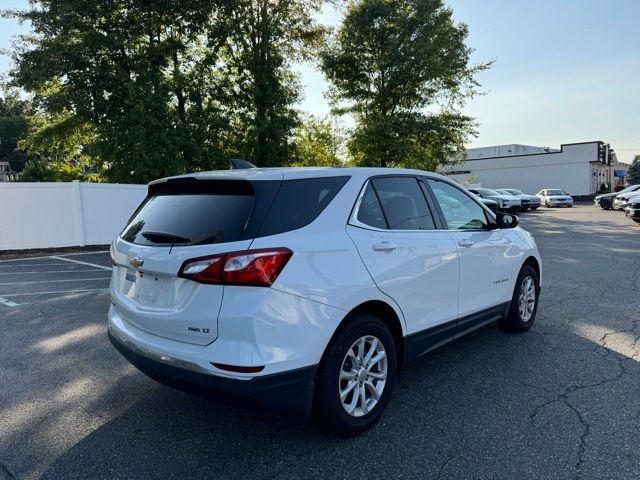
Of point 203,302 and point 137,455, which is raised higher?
point 203,302

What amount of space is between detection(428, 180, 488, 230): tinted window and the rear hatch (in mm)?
1814

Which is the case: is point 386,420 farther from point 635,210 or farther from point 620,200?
point 620,200

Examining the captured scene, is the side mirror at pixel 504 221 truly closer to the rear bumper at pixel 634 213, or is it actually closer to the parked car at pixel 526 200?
the rear bumper at pixel 634 213

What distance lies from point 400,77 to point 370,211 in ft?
78.5

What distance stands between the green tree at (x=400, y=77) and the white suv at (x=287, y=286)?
22.0m

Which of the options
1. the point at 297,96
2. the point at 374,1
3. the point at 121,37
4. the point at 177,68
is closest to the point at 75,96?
the point at 121,37

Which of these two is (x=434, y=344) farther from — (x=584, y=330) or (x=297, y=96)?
(x=297, y=96)

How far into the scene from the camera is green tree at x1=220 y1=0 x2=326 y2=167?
2112 centimetres

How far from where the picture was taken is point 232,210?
8.81 feet

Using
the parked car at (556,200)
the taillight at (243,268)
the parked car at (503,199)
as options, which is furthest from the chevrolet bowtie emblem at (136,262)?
the parked car at (556,200)

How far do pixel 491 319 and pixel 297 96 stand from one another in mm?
20084

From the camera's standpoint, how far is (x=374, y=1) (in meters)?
24.8

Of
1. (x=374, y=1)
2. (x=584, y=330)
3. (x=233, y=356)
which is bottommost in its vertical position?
(x=584, y=330)

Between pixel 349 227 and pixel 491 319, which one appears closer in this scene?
pixel 349 227
